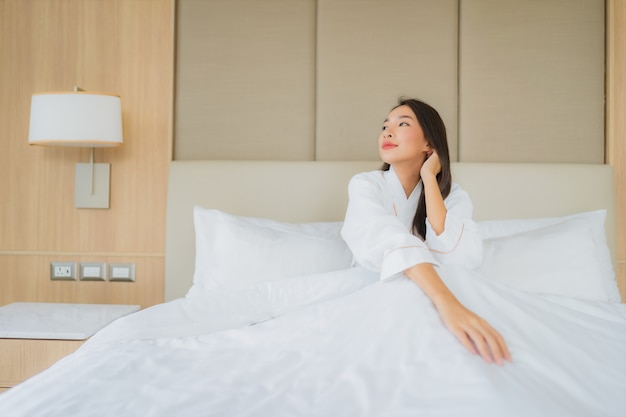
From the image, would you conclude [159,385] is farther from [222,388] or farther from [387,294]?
[387,294]

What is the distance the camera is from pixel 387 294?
4.45ft

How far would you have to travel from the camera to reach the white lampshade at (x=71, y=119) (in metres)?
2.20

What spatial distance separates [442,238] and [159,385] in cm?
96

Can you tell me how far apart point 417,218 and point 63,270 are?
1587mm

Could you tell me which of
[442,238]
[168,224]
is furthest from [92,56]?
[442,238]

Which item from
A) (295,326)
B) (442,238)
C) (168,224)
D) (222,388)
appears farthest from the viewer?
(168,224)

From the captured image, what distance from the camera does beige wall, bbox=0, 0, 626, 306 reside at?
247 cm

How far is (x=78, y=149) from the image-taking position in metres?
2.49

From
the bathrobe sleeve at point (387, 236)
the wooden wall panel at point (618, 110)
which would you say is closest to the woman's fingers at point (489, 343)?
the bathrobe sleeve at point (387, 236)

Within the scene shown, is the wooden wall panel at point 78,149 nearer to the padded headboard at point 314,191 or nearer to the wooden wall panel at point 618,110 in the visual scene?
the padded headboard at point 314,191

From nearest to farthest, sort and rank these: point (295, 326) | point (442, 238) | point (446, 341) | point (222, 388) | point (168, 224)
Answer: point (222, 388), point (446, 341), point (295, 326), point (442, 238), point (168, 224)

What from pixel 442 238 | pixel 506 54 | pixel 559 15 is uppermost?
pixel 559 15

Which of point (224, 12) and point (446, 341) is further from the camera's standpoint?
point (224, 12)

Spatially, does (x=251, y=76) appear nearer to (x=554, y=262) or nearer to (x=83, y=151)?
(x=83, y=151)
